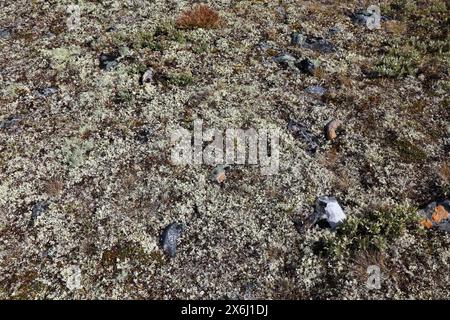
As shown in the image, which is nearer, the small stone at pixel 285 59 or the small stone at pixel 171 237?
the small stone at pixel 171 237

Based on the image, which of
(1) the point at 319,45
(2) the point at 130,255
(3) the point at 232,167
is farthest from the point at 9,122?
(1) the point at 319,45

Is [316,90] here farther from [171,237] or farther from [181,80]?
[171,237]

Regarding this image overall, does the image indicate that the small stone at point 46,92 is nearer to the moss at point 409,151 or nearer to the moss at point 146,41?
the moss at point 146,41

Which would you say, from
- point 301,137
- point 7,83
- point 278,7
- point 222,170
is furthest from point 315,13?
point 7,83

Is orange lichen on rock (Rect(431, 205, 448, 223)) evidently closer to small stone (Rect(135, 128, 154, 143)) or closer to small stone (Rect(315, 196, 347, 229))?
small stone (Rect(315, 196, 347, 229))

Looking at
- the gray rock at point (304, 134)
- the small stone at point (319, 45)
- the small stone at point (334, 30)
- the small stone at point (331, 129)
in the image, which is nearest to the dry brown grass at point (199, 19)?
the small stone at point (319, 45)
